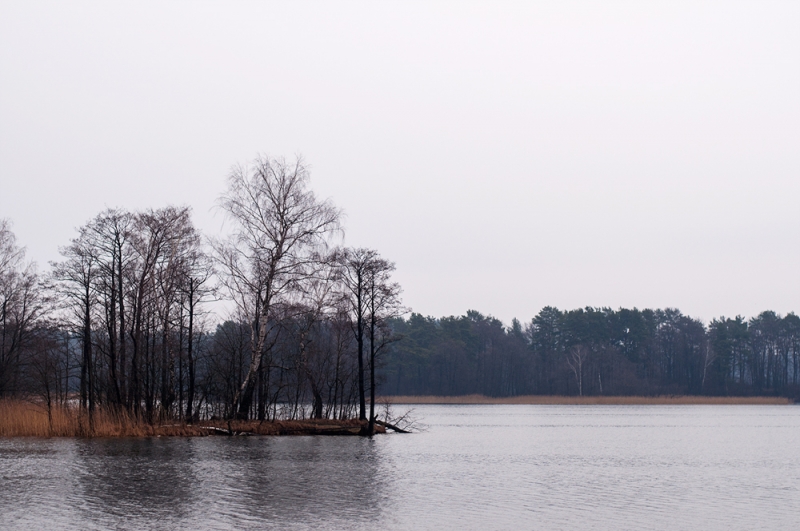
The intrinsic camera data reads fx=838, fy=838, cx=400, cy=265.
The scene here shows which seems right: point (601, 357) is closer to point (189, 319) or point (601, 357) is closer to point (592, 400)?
point (592, 400)

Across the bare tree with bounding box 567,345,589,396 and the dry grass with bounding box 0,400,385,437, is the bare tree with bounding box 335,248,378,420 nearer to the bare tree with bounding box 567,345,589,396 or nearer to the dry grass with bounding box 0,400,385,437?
the dry grass with bounding box 0,400,385,437

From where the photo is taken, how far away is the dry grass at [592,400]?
101719mm

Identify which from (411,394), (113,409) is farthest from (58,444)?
(411,394)

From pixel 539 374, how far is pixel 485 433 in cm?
8375

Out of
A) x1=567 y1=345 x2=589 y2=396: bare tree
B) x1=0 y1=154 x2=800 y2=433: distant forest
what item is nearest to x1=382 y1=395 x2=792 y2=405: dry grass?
x1=567 y1=345 x2=589 y2=396: bare tree

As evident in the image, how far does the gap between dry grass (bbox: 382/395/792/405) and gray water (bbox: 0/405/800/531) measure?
5756cm

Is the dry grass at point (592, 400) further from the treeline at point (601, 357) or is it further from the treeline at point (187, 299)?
the treeline at point (187, 299)

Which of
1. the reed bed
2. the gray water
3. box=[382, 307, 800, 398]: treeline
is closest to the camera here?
the gray water

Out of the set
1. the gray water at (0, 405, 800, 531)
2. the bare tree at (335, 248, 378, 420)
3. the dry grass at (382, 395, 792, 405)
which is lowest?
the dry grass at (382, 395, 792, 405)

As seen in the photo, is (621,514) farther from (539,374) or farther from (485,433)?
(539,374)

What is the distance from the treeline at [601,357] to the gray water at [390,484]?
84.4 metres

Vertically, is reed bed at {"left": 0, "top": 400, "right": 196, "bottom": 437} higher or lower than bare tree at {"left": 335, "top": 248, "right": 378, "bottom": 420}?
lower

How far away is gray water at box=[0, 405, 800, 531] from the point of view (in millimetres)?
19938

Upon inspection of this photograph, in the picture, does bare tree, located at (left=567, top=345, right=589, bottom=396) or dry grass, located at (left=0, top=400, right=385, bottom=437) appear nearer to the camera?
dry grass, located at (left=0, top=400, right=385, bottom=437)
